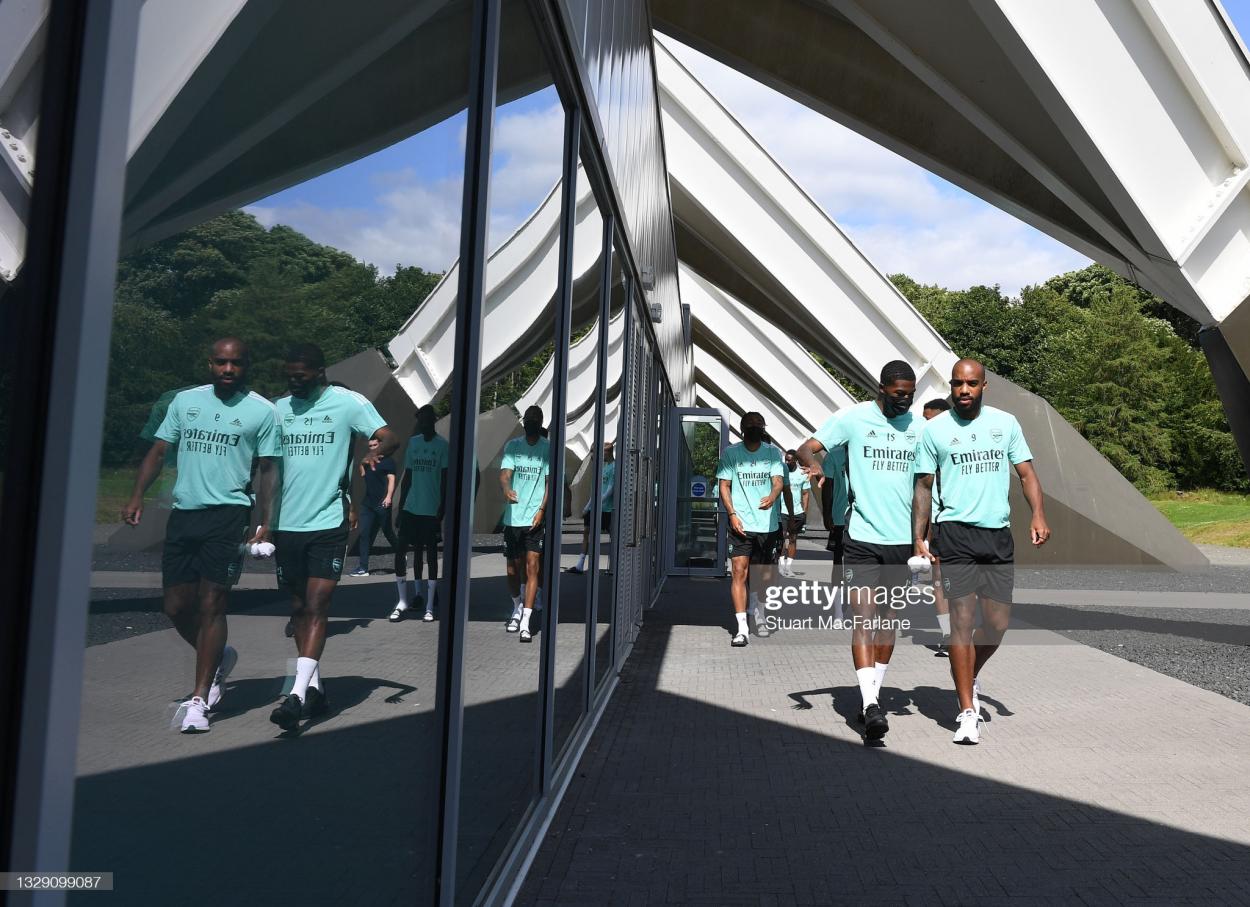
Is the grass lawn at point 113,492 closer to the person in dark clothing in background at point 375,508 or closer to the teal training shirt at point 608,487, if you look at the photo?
the person in dark clothing in background at point 375,508

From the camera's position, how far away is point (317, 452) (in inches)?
64.0

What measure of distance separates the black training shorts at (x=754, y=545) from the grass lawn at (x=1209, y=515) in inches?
1087

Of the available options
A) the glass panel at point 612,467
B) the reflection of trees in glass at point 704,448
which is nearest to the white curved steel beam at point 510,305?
the glass panel at point 612,467

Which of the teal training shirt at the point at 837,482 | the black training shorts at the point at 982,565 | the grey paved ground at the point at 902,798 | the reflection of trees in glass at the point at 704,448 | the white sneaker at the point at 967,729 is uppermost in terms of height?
the reflection of trees in glass at the point at 704,448

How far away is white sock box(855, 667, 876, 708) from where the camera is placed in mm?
6848

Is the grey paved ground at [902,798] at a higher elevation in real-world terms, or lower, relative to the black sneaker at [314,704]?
lower

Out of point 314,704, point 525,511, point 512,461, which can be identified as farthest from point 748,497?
point 314,704

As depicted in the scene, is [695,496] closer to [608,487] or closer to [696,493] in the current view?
[696,493]

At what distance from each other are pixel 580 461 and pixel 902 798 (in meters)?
2.10

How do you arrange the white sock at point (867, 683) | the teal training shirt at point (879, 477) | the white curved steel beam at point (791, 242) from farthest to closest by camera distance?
the white curved steel beam at point (791, 242)
the teal training shirt at point (879, 477)
the white sock at point (867, 683)

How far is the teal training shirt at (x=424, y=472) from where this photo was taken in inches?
87.3

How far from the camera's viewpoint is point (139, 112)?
1.12 metres

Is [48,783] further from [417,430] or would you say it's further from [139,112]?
[417,430]

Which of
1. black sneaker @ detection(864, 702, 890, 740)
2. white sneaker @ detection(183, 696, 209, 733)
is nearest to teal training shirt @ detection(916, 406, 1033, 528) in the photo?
black sneaker @ detection(864, 702, 890, 740)
